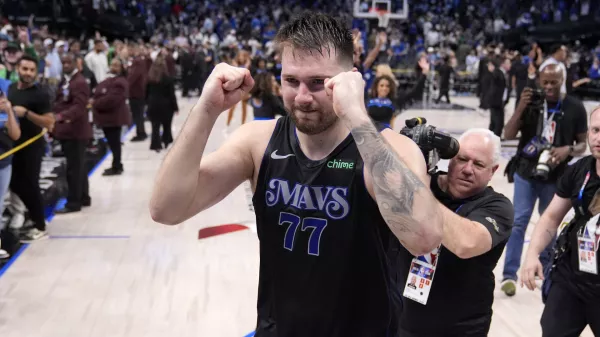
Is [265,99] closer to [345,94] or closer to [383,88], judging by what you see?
[383,88]

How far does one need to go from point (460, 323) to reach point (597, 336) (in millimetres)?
872

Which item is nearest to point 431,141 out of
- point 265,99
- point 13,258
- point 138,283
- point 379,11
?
point 138,283

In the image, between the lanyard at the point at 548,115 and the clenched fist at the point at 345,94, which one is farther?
the lanyard at the point at 548,115

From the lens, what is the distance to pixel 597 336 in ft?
10.1

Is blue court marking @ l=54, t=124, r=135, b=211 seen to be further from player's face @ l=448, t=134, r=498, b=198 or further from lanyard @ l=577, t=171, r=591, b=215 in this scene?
lanyard @ l=577, t=171, r=591, b=215

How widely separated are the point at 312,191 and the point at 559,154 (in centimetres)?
357

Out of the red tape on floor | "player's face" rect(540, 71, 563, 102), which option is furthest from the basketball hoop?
"player's face" rect(540, 71, 563, 102)

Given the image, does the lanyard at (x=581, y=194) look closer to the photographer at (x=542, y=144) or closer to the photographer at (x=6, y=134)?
the photographer at (x=542, y=144)

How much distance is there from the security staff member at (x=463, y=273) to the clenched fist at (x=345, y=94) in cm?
102

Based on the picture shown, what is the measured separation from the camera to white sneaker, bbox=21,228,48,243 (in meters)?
6.55

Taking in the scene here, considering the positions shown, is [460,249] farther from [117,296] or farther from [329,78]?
[117,296]

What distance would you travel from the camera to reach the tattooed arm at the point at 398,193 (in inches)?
68.8

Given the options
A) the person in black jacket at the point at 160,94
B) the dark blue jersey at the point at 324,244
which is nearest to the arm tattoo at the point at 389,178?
the dark blue jersey at the point at 324,244

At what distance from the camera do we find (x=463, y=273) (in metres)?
2.66
